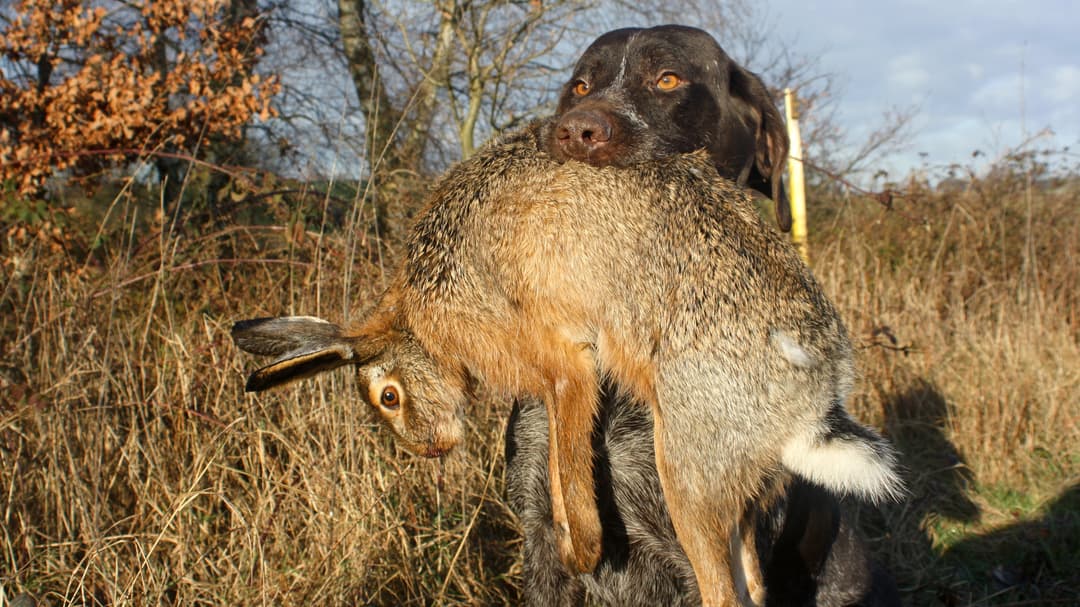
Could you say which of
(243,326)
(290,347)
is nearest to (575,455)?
(290,347)

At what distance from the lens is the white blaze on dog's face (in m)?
2.93

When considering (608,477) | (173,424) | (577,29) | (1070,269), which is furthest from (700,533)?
(577,29)

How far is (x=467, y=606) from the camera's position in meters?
3.81

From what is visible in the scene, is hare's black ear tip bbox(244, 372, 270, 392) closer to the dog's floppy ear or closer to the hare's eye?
the hare's eye

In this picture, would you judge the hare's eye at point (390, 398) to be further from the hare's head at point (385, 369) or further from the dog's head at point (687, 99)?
the dog's head at point (687, 99)

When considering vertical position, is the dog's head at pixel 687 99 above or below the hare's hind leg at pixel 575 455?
above

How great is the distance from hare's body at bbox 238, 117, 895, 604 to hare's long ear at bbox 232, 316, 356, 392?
14 millimetres

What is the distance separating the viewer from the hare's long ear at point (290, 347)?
2680 millimetres

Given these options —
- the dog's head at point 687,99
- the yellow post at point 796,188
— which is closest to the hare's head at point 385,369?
the dog's head at point 687,99

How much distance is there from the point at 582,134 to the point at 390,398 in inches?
44.3

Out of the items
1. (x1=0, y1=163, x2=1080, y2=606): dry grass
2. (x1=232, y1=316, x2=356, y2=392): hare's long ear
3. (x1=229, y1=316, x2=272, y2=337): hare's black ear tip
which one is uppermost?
(x1=229, y1=316, x2=272, y2=337): hare's black ear tip

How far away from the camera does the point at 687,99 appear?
3.57 m

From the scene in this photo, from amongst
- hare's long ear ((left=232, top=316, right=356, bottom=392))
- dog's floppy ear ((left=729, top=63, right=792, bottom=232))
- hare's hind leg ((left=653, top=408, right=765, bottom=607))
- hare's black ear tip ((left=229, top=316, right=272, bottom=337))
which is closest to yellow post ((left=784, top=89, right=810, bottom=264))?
dog's floppy ear ((left=729, top=63, right=792, bottom=232))

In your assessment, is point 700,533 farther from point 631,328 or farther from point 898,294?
point 898,294
